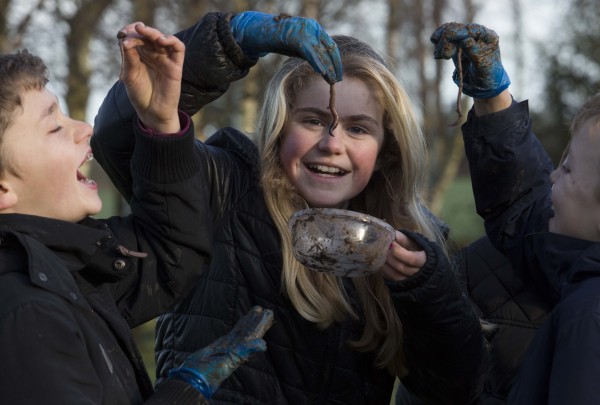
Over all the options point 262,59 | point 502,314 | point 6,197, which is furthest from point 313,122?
point 262,59

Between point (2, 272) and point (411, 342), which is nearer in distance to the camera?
point (2, 272)

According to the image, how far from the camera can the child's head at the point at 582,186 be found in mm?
2879

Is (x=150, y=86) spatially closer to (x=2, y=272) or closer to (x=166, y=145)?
(x=166, y=145)

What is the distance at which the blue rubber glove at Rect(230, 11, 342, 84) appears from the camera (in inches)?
115

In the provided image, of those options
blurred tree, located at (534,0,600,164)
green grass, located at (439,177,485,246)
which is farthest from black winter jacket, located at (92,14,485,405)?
blurred tree, located at (534,0,600,164)

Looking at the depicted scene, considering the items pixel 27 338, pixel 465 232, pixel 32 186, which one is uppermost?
pixel 32 186

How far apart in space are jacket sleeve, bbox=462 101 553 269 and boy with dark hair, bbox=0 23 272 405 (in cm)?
113

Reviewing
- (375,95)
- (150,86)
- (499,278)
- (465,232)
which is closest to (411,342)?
(499,278)

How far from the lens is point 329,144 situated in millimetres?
3275

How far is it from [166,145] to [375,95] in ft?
3.31

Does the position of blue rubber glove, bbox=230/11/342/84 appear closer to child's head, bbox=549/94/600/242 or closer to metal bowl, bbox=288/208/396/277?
metal bowl, bbox=288/208/396/277

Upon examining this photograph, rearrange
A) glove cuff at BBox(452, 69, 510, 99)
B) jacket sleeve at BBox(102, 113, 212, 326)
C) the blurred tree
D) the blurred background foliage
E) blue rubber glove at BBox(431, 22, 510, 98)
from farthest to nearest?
the blurred tree, the blurred background foliage, glove cuff at BBox(452, 69, 510, 99), blue rubber glove at BBox(431, 22, 510, 98), jacket sleeve at BBox(102, 113, 212, 326)

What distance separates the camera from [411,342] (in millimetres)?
3098

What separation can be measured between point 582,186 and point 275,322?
1163mm
